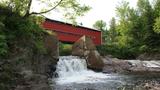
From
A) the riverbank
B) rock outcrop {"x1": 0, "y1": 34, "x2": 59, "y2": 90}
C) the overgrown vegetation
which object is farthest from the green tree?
the overgrown vegetation

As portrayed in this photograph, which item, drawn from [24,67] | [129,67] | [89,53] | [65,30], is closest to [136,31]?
[65,30]

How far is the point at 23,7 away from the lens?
1867 cm

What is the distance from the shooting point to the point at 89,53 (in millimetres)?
32094

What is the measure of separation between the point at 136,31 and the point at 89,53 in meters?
23.6

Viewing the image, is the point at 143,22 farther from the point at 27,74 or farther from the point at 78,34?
the point at 27,74

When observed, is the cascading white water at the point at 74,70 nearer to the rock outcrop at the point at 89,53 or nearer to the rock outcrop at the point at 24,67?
the rock outcrop at the point at 89,53

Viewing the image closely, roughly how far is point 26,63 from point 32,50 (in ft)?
4.88

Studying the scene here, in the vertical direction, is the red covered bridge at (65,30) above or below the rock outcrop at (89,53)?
above

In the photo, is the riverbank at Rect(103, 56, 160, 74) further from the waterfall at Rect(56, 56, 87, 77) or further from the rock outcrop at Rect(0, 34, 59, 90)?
the rock outcrop at Rect(0, 34, 59, 90)

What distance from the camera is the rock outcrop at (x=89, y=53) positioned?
31.4m

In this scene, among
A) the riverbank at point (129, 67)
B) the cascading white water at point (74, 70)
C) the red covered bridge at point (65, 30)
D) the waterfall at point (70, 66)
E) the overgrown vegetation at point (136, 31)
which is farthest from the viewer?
the overgrown vegetation at point (136, 31)

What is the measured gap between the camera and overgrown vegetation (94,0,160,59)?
50.7 m

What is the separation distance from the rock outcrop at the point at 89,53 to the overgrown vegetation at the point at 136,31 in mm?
15825

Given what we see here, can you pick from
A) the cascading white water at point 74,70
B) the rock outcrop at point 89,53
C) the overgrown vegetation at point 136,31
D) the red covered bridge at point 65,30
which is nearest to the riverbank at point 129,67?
the rock outcrop at point 89,53
